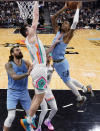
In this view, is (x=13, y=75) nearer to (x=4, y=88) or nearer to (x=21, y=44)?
(x=4, y=88)

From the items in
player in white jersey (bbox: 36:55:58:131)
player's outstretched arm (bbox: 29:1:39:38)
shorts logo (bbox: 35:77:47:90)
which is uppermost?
player's outstretched arm (bbox: 29:1:39:38)

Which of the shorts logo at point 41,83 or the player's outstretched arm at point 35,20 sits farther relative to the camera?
the shorts logo at point 41,83

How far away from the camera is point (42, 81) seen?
12.4 feet

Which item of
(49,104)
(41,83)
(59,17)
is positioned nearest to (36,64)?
(41,83)

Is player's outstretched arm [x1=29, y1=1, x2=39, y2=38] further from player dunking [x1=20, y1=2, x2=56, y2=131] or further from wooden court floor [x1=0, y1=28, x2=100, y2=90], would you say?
wooden court floor [x1=0, y1=28, x2=100, y2=90]

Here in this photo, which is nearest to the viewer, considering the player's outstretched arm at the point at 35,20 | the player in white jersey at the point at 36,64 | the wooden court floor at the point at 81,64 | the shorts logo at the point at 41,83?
the player's outstretched arm at the point at 35,20

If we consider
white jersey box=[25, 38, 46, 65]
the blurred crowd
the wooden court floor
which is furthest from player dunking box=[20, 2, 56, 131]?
the blurred crowd

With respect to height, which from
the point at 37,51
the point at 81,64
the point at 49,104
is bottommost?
the point at 81,64

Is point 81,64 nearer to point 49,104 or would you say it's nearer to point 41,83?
point 49,104

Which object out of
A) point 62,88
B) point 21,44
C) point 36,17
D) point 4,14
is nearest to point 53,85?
point 62,88

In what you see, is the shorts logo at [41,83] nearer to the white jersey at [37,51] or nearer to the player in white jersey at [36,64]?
the player in white jersey at [36,64]

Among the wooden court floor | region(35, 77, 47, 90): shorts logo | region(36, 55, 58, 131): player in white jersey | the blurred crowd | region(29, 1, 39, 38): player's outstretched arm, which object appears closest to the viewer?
region(29, 1, 39, 38): player's outstretched arm

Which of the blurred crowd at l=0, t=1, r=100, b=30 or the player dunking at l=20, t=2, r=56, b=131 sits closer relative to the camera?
the player dunking at l=20, t=2, r=56, b=131

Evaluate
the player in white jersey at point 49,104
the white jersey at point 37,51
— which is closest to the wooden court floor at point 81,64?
the player in white jersey at point 49,104
